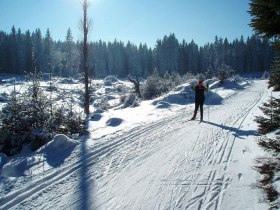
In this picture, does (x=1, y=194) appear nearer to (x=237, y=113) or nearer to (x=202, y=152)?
(x=202, y=152)

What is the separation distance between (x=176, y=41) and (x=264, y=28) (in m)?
95.8

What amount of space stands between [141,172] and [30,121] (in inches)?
204

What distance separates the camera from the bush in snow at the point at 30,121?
8.75 m

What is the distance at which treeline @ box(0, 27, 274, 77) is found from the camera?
79188 millimetres

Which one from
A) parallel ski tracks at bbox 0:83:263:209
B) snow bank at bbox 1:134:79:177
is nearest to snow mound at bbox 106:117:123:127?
parallel ski tracks at bbox 0:83:263:209

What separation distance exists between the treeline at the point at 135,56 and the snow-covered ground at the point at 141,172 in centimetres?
7188

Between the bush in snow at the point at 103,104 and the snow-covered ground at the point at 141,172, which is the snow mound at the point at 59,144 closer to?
the snow-covered ground at the point at 141,172

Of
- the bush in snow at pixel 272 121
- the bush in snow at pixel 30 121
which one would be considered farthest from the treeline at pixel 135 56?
the bush in snow at pixel 272 121

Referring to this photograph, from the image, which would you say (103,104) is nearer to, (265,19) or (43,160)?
(43,160)

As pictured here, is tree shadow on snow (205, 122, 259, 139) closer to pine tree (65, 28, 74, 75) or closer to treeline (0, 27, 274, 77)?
treeline (0, 27, 274, 77)

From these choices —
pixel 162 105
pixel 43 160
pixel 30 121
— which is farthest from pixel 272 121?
pixel 162 105

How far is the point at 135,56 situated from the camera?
349ft

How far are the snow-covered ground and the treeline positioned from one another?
71879 mm

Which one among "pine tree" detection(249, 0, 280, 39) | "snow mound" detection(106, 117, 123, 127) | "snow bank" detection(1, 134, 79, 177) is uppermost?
"pine tree" detection(249, 0, 280, 39)
